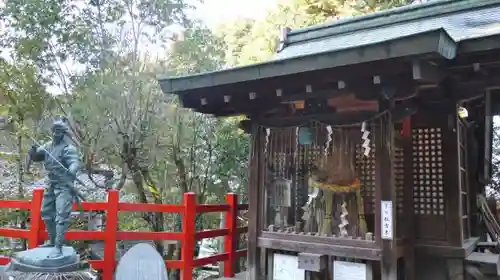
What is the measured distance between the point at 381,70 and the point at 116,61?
20.7ft

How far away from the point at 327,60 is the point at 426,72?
902 mm

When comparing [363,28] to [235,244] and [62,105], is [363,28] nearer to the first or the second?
[235,244]

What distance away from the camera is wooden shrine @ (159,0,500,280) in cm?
414

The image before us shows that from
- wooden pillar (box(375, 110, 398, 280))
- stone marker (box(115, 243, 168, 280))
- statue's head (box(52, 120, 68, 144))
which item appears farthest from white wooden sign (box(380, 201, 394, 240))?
statue's head (box(52, 120, 68, 144))

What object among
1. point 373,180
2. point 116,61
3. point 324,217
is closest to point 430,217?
point 373,180

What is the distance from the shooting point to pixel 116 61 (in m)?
8.55

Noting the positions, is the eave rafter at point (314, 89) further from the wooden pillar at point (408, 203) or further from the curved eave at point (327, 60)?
the wooden pillar at point (408, 203)

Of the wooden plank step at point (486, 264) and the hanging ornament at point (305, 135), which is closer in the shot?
the wooden plank step at point (486, 264)

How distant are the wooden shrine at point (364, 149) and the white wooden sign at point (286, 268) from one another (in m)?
0.01

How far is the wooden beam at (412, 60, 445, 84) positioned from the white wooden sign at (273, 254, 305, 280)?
2.55 meters

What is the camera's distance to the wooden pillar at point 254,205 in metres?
5.28

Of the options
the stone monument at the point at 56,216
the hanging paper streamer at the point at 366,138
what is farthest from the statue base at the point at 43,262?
the hanging paper streamer at the point at 366,138

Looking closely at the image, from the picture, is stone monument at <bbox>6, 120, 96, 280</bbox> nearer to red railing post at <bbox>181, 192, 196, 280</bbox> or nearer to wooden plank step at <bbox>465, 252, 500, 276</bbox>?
red railing post at <bbox>181, 192, 196, 280</bbox>

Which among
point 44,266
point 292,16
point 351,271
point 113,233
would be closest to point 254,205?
point 351,271
